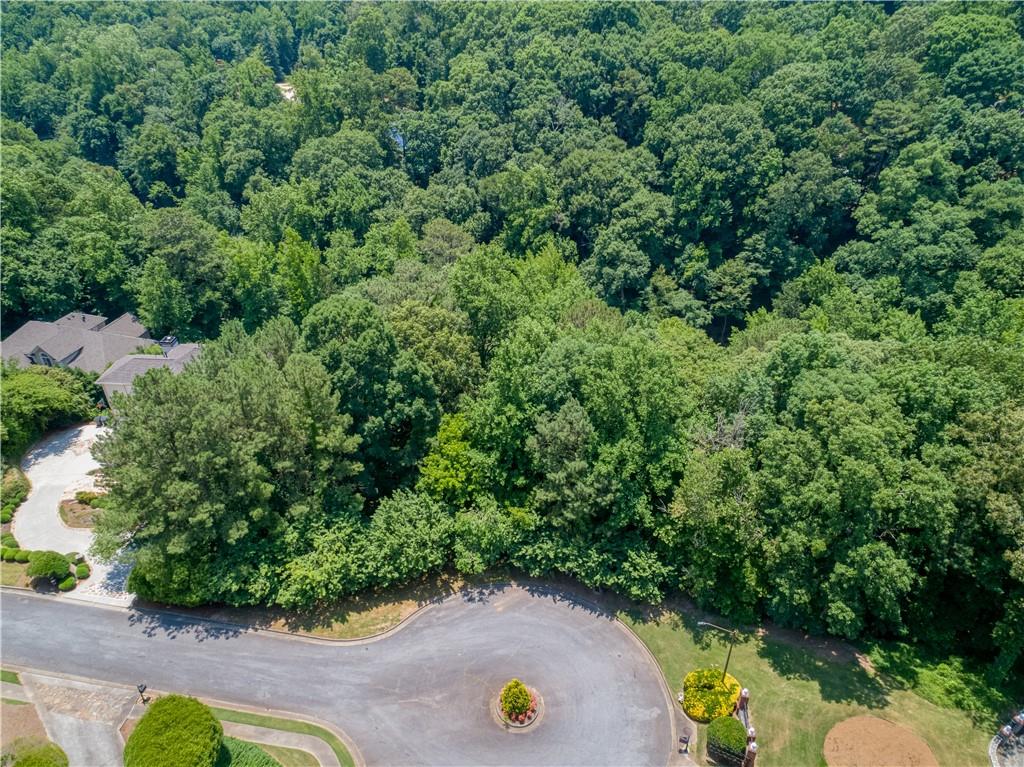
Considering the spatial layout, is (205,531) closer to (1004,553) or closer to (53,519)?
(53,519)

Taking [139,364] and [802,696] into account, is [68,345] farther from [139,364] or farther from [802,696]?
[802,696]

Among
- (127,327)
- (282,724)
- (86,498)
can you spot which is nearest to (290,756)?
(282,724)

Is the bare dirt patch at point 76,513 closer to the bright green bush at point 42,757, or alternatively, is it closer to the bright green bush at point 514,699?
the bright green bush at point 42,757

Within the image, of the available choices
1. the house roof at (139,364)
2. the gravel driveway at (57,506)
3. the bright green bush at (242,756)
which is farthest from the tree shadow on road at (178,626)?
the house roof at (139,364)

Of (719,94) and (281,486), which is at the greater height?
(719,94)

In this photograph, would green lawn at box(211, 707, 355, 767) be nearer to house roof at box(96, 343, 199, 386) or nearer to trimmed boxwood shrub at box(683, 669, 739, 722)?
trimmed boxwood shrub at box(683, 669, 739, 722)

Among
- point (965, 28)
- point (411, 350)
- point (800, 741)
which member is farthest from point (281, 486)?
point (965, 28)
